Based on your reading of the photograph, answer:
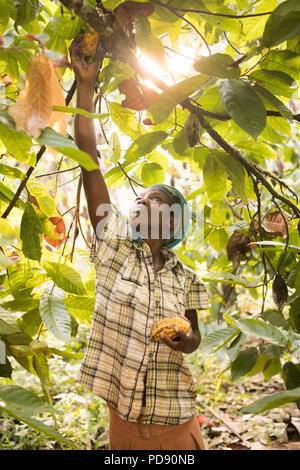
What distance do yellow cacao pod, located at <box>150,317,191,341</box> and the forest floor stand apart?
94 centimetres

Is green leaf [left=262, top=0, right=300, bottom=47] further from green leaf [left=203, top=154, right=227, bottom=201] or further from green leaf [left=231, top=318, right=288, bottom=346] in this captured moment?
green leaf [left=231, top=318, right=288, bottom=346]

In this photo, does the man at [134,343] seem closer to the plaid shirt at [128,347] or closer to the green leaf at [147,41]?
the plaid shirt at [128,347]

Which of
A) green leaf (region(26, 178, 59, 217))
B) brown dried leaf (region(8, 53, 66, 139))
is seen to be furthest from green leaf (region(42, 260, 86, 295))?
brown dried leaf (region(8, 53, 66, 139))

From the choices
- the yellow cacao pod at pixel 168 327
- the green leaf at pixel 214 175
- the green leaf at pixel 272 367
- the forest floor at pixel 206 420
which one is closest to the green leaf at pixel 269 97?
the green leaf at pixel 214 175

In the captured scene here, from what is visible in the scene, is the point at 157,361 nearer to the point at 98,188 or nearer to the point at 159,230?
the point at 159,230

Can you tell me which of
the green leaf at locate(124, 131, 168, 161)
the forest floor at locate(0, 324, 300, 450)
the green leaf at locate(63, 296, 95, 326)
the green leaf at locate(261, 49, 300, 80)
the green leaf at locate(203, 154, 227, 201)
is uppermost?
the green leaf at locate(261, 49, 300, 80)

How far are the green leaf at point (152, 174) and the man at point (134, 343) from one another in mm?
58

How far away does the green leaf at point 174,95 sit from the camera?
569 millimetres

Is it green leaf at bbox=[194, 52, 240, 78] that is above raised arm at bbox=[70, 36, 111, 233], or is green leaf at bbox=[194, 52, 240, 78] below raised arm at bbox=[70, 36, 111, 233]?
below

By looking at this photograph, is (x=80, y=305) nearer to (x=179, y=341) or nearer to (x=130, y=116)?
(x=179, y=341)

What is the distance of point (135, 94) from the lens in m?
0.80

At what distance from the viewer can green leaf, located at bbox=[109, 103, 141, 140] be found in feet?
2.85

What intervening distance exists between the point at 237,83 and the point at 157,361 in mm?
782
